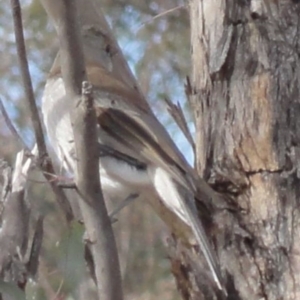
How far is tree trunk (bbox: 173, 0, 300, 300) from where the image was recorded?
155cm

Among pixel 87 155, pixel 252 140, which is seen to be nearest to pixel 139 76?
pixel 252 140

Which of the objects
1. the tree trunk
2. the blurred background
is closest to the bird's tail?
the tree trunk

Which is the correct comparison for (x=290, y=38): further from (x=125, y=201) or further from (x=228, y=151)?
(x=125, y=201)

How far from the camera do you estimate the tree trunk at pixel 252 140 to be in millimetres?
1555

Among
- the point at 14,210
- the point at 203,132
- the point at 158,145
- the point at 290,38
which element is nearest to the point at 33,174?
the point at 14,210

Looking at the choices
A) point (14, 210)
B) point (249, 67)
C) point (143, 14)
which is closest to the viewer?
point (14, 210)

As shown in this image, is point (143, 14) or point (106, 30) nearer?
point (106, 30)

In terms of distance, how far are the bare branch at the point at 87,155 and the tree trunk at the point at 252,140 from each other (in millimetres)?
542

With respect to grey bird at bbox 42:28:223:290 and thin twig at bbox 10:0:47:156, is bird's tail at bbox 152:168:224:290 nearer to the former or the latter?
grey bird at bbox 42:28:223:290

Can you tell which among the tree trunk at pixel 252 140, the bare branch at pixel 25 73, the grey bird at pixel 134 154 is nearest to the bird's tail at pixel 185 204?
the grey bird at pixel 134 154

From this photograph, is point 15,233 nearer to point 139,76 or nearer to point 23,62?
point 23,62

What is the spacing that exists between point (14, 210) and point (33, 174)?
0.16 meters

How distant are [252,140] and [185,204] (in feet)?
0.76

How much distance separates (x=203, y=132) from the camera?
1715mm
